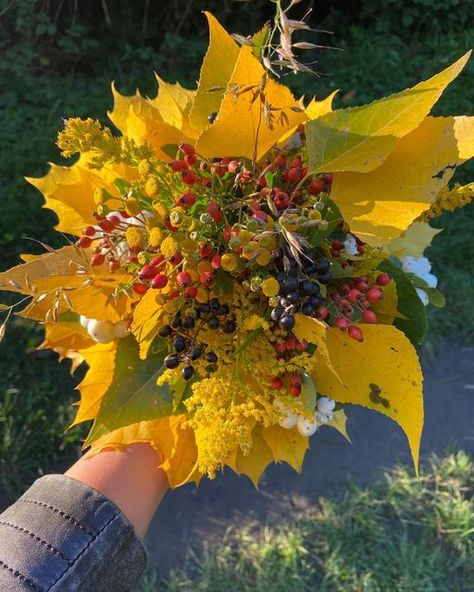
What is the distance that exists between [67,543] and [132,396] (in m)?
0.20

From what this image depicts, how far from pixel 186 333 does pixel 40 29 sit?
2290 mm

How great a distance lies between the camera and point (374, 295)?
71cm

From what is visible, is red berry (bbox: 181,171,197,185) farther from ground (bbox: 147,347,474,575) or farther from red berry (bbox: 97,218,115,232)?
ground (bbox: 147,347,474,575)

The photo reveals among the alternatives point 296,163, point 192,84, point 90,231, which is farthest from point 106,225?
point 192,84

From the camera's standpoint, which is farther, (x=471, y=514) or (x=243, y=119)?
(x=471, y=514)

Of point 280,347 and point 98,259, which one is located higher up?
point 98,259

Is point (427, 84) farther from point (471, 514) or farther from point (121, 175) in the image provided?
point (471, 514)

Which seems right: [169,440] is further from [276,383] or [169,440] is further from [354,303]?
[354,303]

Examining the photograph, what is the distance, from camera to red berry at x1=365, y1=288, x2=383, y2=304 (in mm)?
705

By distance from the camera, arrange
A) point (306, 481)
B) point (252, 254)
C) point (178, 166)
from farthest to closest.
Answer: point (306, 481) → point (178, 166) → point (252, 254)

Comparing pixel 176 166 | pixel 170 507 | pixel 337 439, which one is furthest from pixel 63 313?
pixel 337 439

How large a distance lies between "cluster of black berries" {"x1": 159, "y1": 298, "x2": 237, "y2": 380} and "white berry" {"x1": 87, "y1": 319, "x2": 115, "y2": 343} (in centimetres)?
10

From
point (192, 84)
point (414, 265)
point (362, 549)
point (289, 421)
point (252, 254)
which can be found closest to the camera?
point (252, 254)

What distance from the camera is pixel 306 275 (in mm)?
663
